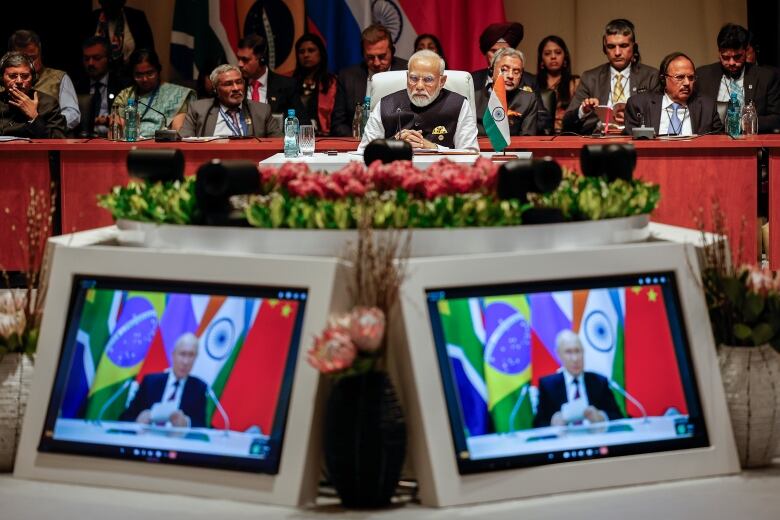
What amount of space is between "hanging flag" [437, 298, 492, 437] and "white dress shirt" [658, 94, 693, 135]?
192 inches

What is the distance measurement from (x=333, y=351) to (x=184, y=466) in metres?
0.50

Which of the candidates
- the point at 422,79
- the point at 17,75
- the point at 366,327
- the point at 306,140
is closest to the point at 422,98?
the point at 422,79

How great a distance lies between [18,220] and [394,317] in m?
4.79

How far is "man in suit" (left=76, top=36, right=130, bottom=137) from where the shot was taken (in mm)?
8664

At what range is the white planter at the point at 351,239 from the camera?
3225 mm

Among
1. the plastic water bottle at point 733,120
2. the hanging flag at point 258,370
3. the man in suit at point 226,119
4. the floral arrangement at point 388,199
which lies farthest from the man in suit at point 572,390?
the man in suit at point 226,119

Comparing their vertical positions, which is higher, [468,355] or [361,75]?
[361,75]

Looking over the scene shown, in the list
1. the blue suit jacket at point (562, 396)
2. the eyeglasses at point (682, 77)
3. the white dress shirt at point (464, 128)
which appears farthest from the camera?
the eyeglasses at point (682, 77)

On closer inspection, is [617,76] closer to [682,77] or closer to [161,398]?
[682,77]

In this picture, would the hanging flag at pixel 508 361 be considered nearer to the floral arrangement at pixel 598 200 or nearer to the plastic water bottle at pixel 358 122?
the floral arrangement at pixel 598 200

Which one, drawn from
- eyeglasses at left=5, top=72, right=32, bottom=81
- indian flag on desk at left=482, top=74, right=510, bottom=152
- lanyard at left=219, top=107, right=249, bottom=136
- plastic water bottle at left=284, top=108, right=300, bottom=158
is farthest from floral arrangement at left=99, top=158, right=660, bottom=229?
eyeglasses at left=5, top=72, right=32, bottom=81

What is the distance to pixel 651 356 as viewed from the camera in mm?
3232

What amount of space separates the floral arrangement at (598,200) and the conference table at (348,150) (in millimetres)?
3141

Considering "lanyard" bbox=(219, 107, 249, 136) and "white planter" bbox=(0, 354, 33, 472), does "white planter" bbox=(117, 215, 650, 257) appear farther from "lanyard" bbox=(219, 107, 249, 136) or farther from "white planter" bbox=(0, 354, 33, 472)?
"lanyard" bbox=(219, 107, 249, 136)
